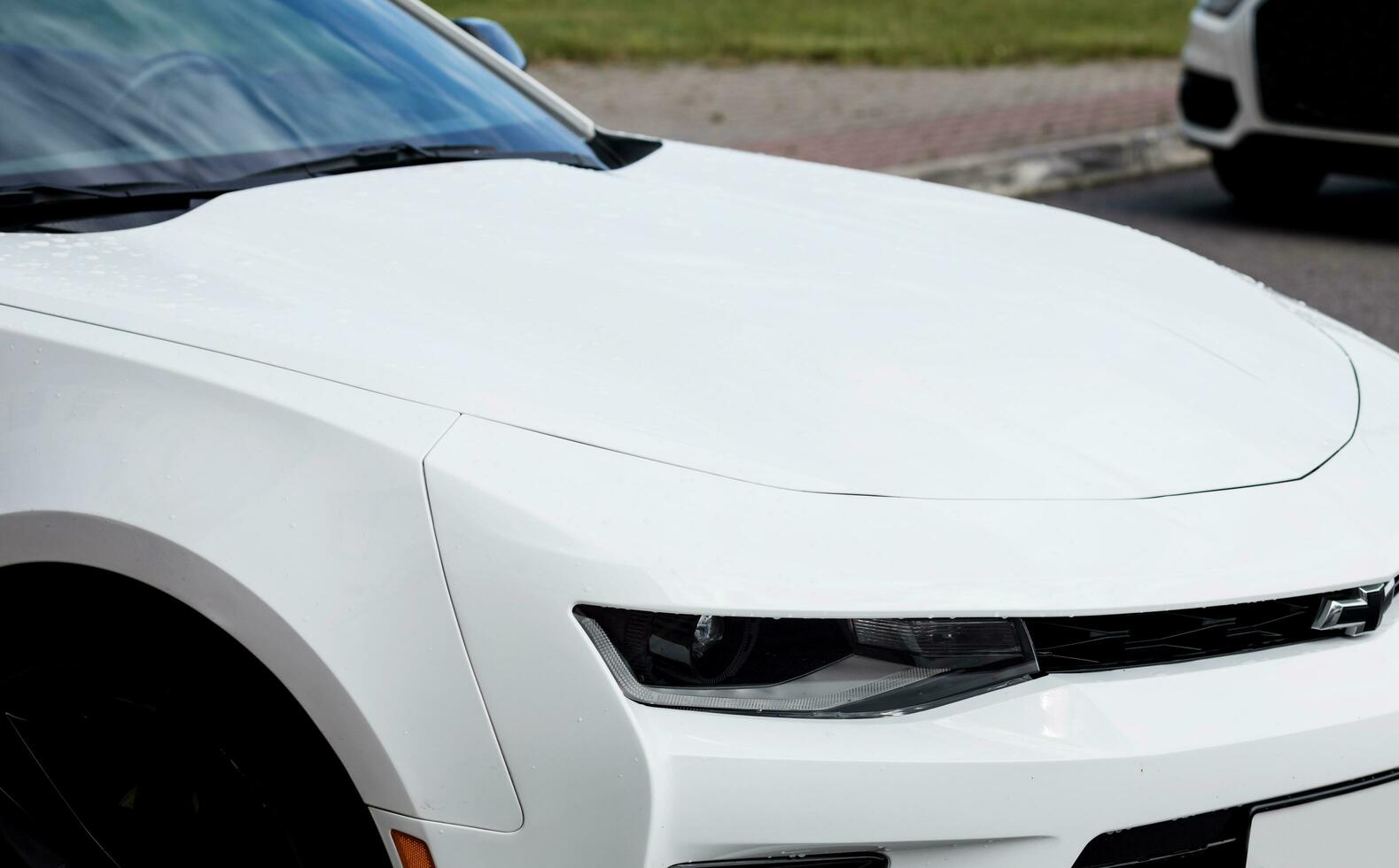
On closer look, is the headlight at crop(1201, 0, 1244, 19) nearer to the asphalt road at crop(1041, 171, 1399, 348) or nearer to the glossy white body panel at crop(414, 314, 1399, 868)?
the asphalt road at crop(1041, 171, 1399, 348)

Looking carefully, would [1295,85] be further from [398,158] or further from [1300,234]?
[398,158]

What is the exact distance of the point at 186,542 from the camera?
138cm

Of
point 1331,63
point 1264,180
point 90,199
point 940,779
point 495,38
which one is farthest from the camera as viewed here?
point 1264,180

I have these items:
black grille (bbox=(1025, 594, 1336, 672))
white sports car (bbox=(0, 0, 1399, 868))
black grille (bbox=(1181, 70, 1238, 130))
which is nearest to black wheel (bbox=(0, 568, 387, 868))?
white sports car (bbox=(0, 0, 1399, 868))

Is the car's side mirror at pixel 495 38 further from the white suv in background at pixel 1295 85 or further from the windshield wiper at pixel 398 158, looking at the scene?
the white suv in background at pixel 1295 85

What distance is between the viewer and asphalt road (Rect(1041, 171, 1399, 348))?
5.23m

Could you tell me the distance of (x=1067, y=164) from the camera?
23.5ft

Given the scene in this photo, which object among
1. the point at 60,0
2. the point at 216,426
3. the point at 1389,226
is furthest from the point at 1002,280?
the point at 1389,226

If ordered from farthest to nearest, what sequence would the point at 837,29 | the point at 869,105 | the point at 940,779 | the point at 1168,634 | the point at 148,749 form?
1. the point at 837,29
2. the point at 869,105
3. the point at 148,749
4. the point at 1168,634
5. the point at 940,779

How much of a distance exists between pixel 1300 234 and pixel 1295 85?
0.63m

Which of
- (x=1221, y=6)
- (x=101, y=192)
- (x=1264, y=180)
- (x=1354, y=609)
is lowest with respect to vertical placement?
(x=1264, y=180)

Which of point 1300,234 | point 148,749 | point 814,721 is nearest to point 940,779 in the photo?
point 814,721

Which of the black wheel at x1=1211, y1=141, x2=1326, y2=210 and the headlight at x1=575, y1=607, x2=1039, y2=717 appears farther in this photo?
the black wheel at x1=1211, y1=141, x2=1326, y2=210

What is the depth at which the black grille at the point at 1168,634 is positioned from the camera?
1.38 meters
